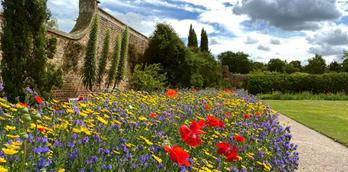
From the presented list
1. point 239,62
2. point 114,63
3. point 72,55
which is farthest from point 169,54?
point 239,62

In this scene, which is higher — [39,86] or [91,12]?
[91,12]

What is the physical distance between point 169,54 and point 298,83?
14116 mm

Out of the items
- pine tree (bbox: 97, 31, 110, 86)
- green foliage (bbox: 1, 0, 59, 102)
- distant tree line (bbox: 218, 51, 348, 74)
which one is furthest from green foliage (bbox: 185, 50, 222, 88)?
distant tree line (bbox: 218, 51, 348, 74)

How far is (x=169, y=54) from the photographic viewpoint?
667 inches

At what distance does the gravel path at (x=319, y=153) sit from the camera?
5875mm

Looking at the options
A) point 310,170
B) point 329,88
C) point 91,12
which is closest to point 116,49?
point 91,12

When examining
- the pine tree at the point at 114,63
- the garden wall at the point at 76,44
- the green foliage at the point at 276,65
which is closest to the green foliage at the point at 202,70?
the pine tree at the point at 114,63

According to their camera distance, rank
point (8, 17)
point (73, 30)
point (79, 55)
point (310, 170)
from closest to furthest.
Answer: point (310, 170) < point (8, 17) < point (79, 55) < point (73, 30)

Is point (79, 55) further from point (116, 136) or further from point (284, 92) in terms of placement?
point (284, 92)

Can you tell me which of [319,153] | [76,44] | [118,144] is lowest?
[319,153]

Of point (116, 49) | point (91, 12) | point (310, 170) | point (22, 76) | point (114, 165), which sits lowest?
point (310, 170)

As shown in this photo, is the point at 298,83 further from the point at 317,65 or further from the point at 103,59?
the point at 317,65

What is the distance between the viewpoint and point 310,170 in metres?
5.56

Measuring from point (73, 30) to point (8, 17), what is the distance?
5219 mm
